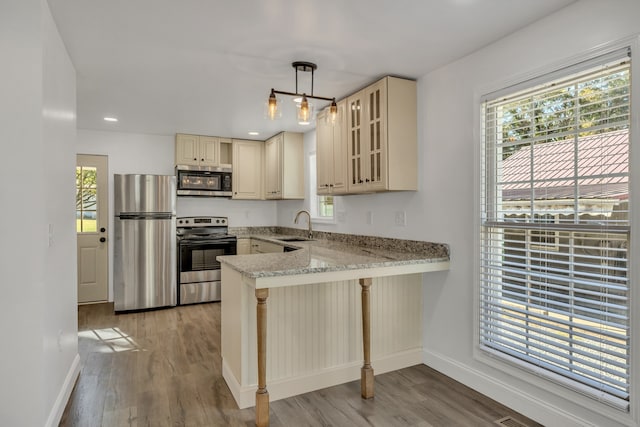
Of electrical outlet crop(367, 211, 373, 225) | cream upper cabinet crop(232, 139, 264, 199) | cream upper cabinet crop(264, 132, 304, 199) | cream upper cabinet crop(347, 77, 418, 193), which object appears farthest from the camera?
cream upper cabinet crop(232, 139, 264, 199)

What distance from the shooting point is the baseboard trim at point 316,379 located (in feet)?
7.96

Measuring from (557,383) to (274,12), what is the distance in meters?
2.58

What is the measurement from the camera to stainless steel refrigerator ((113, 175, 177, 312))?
4.66 meters

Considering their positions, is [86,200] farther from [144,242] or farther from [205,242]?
[205,242]

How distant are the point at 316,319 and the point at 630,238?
186 centimetres

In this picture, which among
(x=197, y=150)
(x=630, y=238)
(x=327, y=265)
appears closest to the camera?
(x=630, y=238)

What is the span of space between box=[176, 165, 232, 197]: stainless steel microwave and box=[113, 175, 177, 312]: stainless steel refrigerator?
0.27 metres

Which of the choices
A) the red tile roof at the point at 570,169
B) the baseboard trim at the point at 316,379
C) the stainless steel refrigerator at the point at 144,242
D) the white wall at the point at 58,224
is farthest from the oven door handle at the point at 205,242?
the red tile roof at the point at 570,169

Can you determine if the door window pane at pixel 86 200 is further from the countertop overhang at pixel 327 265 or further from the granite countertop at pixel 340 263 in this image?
the countertop overhang at pixel 327 265

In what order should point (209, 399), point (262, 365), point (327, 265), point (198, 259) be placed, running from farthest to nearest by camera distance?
point (198, 259) < point (209, 399) < point (327, 265) < point (262, 365)

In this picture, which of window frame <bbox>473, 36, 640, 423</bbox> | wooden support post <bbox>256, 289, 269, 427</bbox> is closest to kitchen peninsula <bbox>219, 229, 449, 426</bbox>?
wooden support post <bbox>256, 289, 269, 427</bbox>

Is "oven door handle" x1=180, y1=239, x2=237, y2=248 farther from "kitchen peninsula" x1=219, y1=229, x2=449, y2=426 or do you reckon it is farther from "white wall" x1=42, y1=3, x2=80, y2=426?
"kitchen peninsula" x1=219, y1=229, x2=449, y2=426

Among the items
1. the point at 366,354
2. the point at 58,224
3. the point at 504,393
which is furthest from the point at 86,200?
the point at 504,393

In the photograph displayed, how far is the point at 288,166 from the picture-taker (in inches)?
199
